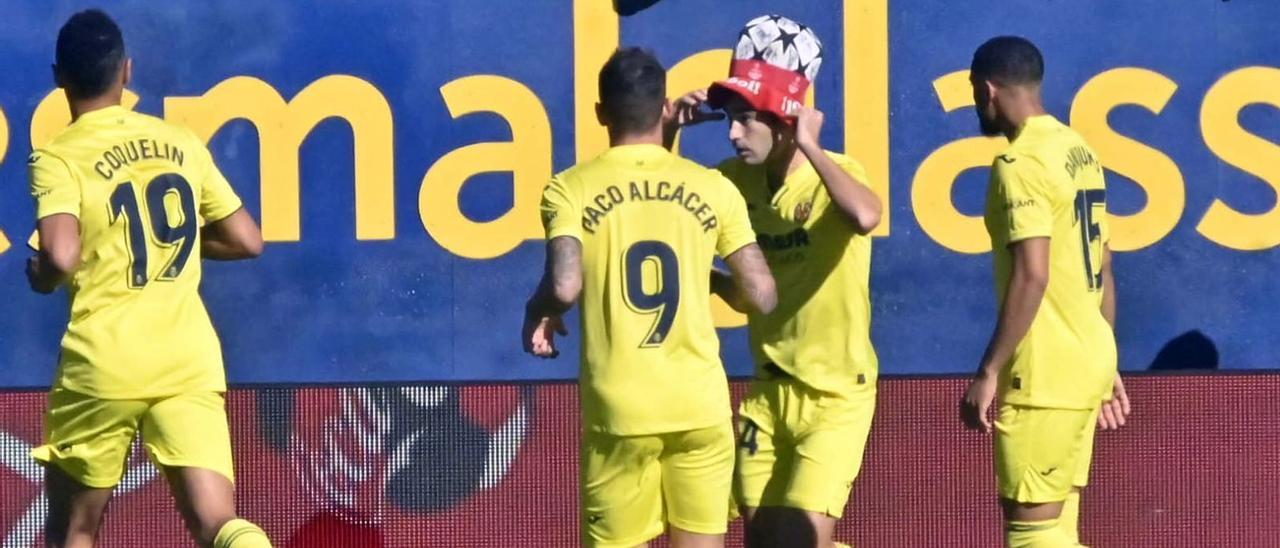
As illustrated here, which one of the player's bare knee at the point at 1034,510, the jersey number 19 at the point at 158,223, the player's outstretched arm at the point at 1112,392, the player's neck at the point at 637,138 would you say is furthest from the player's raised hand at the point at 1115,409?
the jersey number 19 at the point at 158,223

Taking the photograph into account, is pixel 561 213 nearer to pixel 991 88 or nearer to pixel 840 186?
pixel 840 186

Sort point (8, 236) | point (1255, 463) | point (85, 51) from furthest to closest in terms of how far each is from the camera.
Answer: point (8, 236), point (1255, 463), point (85, 51)

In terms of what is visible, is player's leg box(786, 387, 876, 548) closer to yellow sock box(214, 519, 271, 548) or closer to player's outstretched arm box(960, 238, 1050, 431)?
player's outstretched arm box(960, 238, 1050, 431)

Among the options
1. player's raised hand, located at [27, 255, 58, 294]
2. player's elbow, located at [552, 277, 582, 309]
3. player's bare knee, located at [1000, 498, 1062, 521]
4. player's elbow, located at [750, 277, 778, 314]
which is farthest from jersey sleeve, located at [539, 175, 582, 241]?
player's bare knee, located at [1000, 498, 1062, 521]

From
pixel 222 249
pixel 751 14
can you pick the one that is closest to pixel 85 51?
pixel 222 249

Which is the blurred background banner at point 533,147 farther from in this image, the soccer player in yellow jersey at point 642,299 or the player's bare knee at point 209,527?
the soccer player in yellow jersey at point 642,299

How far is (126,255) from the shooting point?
539cm

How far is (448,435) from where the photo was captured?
23.9ft

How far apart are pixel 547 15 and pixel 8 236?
2.31 meters

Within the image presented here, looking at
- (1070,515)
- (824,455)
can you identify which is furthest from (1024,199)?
(1070,515)

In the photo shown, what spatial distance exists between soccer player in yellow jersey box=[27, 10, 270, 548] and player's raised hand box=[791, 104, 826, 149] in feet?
5.56

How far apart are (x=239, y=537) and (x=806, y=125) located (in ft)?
6.42

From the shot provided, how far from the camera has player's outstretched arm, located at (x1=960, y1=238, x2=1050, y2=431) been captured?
18.0ft

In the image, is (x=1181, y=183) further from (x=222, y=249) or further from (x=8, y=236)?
(x=8, y=236)
